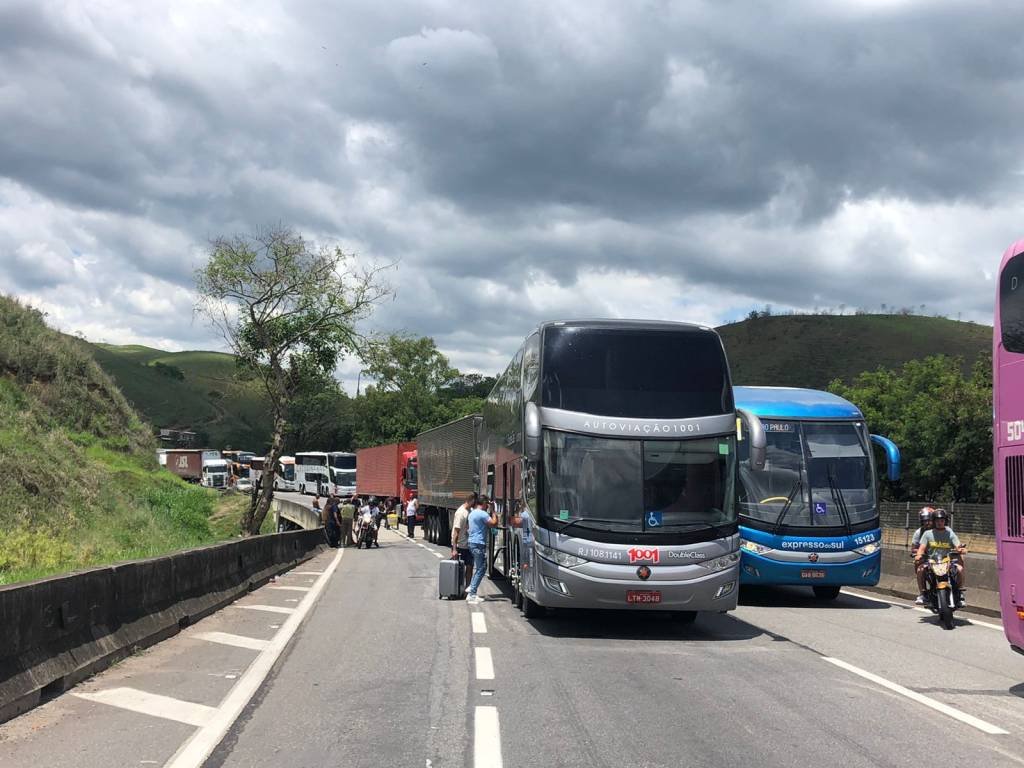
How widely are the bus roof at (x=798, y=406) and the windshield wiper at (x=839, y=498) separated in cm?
93

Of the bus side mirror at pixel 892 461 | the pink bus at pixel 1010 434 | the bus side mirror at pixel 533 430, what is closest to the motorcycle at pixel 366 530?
the bus side mirror at pixel 892 461

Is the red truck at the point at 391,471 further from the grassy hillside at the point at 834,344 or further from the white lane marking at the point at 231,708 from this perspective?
the grassy hillside at the point at 834,344

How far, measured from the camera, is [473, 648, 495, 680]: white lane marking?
32.2 feet

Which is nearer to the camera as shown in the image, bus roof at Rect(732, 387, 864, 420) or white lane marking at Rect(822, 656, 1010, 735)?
white lane marking at Rect(822, 656, 1010, 735)

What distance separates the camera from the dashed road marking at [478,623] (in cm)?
1328

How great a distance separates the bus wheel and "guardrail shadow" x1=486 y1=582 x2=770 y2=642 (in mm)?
3926

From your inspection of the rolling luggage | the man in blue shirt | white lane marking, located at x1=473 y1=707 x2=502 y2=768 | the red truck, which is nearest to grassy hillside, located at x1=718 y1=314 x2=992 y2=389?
the red truck

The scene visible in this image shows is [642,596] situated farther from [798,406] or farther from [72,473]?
[72,473]

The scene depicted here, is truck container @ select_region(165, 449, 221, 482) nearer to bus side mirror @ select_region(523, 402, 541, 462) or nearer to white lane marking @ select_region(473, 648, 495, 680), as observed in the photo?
bus side mirror @ select_region(523, 402, 541, 462)

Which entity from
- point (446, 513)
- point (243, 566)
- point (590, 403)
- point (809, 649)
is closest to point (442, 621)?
point (590, 403)

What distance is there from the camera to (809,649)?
39.9 ft

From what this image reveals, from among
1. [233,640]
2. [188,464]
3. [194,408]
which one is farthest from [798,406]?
[194,408]

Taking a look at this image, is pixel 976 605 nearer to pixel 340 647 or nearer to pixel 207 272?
pixel 340 647

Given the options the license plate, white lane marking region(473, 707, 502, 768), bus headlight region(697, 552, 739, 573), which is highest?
bus headlight region(697, 552, 739, 573)
